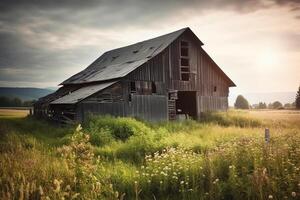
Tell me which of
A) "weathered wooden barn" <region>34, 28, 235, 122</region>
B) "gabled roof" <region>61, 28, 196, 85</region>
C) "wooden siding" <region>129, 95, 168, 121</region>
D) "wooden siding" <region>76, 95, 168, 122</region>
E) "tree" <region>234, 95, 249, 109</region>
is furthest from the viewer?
"tree" <region>234, 95, 249, 109</region>

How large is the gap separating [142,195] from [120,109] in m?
15.8

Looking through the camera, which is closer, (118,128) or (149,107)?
(118,128)

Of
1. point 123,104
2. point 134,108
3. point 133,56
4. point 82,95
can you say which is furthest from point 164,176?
point 133,56

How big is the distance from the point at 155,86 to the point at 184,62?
558 centimetres

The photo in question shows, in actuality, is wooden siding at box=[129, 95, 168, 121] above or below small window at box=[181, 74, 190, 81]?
below

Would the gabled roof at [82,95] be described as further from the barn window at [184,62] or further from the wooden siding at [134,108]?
the barn window at [184,62]

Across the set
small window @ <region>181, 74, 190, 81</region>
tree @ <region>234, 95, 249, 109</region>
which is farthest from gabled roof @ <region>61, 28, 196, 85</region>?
tree @ <region>234, 95, 249, 109</region>

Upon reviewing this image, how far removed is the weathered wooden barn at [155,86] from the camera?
851 inches

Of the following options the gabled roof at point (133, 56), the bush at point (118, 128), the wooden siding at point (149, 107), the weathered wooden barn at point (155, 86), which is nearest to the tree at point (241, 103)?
the weathered wooden barn at point (155, 86)

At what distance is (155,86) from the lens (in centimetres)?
2392

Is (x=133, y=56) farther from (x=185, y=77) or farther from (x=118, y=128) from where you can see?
(x=118, y=128)

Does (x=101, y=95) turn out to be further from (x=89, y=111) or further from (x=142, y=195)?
(x=142, y=195)

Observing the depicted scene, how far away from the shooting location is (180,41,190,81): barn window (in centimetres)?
2605

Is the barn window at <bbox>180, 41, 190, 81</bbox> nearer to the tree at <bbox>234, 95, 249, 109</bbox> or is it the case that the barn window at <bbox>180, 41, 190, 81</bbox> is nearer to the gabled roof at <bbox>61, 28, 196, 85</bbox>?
the gabled roof at <bbox>61, 28, 196, 85</bbox>
